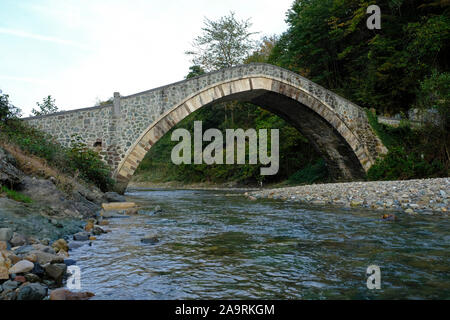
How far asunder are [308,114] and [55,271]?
14.6 metres

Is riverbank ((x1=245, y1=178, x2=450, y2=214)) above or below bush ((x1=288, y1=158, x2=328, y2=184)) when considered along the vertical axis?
below

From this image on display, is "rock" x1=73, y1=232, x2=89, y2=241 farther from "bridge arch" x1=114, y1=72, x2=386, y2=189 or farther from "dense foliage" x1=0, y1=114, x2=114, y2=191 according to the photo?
"bridge arch" x1=114, y1=72, x2=386, y2=189

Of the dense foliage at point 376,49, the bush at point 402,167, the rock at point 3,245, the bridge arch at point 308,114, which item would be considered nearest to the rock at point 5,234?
the rock at point 3,245

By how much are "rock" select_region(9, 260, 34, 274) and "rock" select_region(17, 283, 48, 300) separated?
332 millimetres

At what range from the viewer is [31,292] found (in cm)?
221

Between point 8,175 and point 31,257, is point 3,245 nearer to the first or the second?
point 31,257

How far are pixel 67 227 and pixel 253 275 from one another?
3.00 m

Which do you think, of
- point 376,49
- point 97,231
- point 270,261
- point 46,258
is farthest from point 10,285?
point 376,49

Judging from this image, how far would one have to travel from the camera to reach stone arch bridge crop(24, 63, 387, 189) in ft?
37.1

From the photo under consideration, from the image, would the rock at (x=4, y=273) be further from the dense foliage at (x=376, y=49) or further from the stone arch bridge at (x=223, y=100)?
the dense foliage at (x=376, y=49)

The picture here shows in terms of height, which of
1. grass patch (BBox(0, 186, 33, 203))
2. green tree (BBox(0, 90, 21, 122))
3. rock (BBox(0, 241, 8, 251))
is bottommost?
rock (BBox(0, 241, 8, 251))

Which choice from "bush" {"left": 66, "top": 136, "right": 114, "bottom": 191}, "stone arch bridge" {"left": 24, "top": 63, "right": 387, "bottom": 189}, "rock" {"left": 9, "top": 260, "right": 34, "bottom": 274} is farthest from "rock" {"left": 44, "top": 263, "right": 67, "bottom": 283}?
"stone arch bridge" {"left": 24, "top": 63, "right": 387, "bottom": 189}

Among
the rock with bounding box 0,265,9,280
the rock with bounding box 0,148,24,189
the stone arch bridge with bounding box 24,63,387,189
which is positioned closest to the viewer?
the rock with bounding box 0,265,9,280
